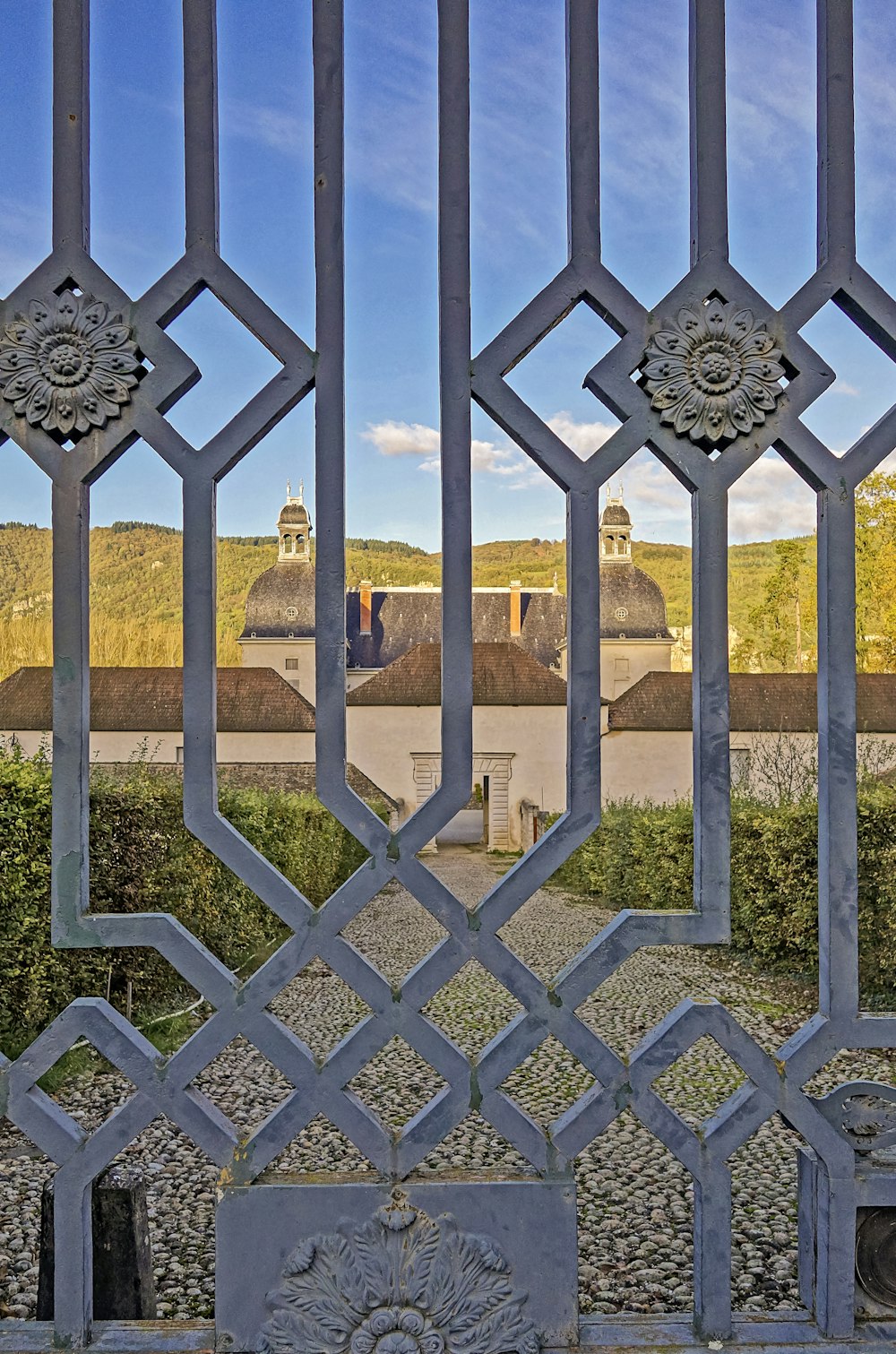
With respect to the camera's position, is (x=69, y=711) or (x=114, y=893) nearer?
(x=69, y=711)

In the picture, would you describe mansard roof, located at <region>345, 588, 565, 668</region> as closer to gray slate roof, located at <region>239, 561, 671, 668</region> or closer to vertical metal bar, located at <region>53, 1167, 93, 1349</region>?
gray slate roof, located at <region>239, 561, 671, 668</region>

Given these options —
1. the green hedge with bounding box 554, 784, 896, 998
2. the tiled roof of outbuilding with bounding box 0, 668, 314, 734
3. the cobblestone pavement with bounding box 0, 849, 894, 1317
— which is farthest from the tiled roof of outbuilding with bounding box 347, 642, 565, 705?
the cobblestone pavement with bounding box 0, 849, 894, 1317

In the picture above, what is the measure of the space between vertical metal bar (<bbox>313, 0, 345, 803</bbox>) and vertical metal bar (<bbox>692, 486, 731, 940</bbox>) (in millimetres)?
485

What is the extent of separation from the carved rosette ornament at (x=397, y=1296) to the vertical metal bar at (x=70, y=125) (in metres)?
1.37

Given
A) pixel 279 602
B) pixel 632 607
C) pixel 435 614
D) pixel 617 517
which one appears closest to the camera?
pixel 279 602

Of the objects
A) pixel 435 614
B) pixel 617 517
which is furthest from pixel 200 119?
pixel 435 614

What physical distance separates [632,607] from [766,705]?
63.0ft

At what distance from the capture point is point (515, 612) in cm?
3894

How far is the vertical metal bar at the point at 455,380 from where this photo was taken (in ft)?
3.87

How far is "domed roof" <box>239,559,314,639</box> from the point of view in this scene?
30906 mm

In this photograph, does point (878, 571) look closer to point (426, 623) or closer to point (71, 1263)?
point (71, 1263)

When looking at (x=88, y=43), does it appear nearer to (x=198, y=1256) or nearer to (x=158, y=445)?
(x=158, y=445)

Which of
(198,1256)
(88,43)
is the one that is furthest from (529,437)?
(198,1256)

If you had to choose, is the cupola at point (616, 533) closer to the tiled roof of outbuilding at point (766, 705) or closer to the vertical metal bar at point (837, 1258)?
the tiled roof of outbuilding at point (766, 705)
